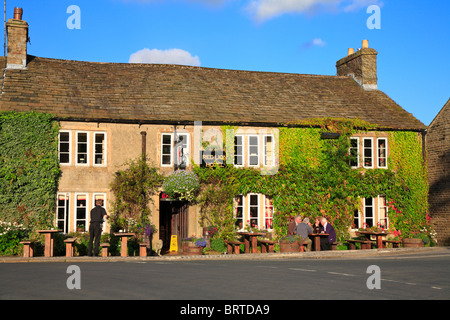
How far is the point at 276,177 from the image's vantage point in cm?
2275

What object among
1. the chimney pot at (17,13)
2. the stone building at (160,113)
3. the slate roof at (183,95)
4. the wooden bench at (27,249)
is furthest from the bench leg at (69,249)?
the chimney pot at (17,13)

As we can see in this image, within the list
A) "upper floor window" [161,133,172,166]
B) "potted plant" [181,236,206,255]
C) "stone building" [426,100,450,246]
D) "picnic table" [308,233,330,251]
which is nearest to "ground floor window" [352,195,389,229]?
"stone building" [426,100,450,246]

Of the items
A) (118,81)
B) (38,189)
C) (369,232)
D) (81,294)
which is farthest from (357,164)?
(81,294)

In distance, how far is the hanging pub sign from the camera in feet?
72.3

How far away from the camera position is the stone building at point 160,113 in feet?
68.9

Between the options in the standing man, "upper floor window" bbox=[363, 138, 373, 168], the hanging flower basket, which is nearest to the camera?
the standing man

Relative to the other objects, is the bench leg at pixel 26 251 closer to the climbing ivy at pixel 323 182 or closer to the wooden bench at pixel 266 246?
the climbing ivy at pixel 323 182

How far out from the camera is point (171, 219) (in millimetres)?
22422

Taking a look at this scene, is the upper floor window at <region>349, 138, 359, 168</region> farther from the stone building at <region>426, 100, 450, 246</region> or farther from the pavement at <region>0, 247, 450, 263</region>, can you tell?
the pavement at <region>0, 247, 450, 263</region>

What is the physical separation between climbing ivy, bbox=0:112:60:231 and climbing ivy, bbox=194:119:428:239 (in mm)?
5941

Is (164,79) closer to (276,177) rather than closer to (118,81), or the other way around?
(118,81)

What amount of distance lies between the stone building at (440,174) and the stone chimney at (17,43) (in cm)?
1944

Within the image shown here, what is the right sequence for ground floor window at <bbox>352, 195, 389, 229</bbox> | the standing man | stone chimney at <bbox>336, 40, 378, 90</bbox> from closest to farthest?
the standing man → ground floor window at <bbox>352, 195, 389, 229</bbox> → stone chimney at <bbox>336, 40, 378, 90</bbox>

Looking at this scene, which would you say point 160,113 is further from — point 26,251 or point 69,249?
point 26,251
